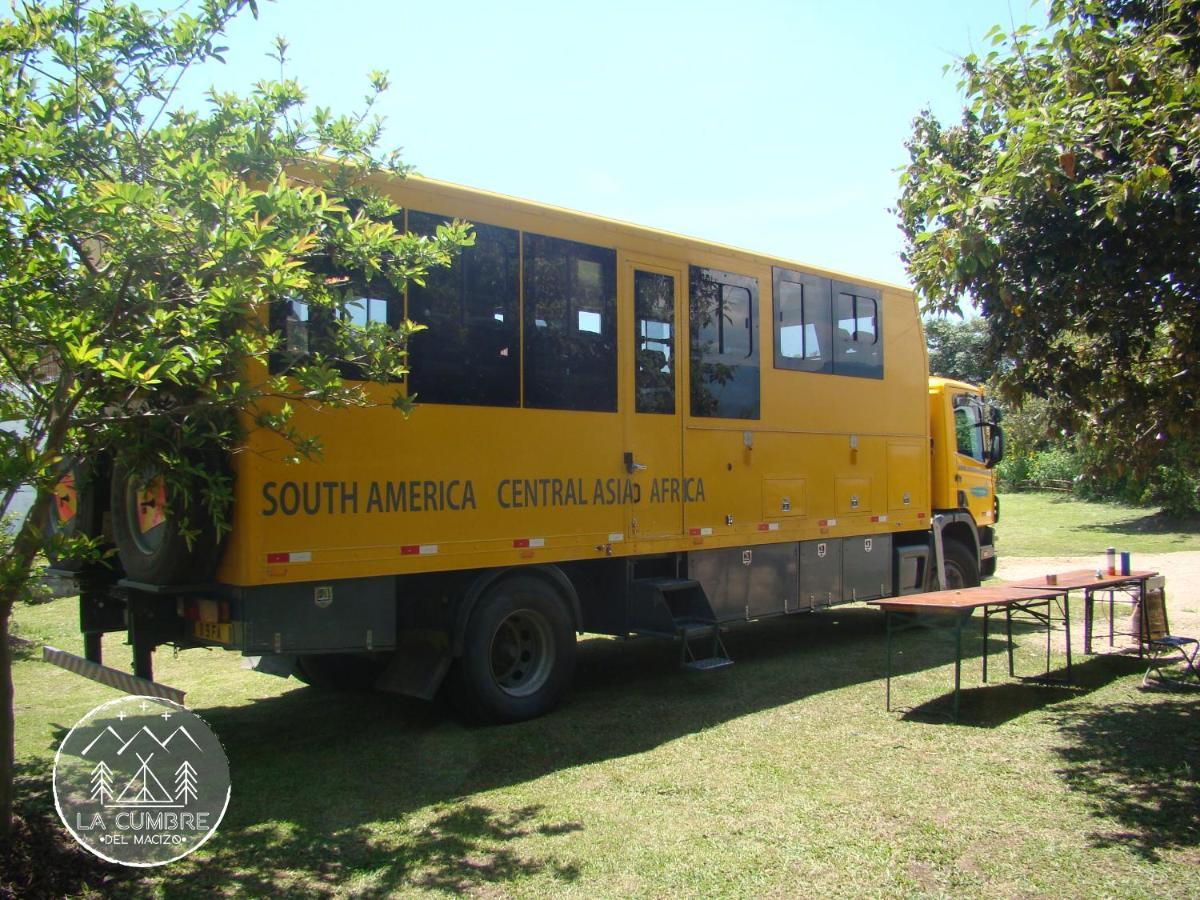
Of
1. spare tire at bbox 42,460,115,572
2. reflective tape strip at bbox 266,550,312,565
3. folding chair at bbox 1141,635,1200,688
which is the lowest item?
folding chair at bbox 1141,635,1200,688

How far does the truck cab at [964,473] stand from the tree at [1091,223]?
4576 mm

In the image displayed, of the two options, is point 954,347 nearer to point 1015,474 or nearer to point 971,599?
point 1015,474

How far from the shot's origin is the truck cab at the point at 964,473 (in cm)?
1140

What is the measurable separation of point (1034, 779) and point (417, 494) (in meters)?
4.16

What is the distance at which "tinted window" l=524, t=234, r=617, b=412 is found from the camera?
23.4 feet

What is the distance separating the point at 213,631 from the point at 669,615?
348cm

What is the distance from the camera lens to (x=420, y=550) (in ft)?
21.0

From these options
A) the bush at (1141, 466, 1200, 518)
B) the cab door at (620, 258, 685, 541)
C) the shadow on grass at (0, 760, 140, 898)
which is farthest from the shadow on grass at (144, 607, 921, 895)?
the bush at (1141, 466, 1200, 518)

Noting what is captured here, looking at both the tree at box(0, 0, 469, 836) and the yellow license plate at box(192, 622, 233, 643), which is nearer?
the tree at box(0, 0, 469, 836)

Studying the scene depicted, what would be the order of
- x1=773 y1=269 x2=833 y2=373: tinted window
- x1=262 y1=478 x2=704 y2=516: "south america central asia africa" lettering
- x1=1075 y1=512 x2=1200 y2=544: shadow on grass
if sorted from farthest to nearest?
1. x1=1075 y1=512 x2=1200 y2=544: shadow on grass
2. x1=773 y1=269 x2=833 y2=373: tinted window
3. x1=262 y1=478 x2=704 y2=516: "south america central asia africa" lettering

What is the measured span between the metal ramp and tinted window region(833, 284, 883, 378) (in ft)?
10.1

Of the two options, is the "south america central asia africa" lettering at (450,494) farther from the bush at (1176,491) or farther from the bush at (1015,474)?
the bush at (1015,474)

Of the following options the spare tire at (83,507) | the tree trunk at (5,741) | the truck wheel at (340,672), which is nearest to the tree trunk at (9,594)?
the tree trunk at (5,741)

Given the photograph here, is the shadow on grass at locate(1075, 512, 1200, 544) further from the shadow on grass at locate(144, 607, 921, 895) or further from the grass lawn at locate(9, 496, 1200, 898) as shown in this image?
the shadow on grass at locate(144, 607, 921, 895)
